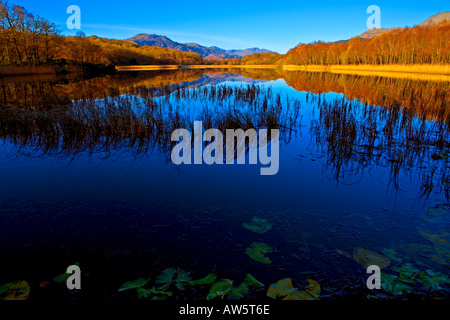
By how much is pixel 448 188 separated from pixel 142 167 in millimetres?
6979

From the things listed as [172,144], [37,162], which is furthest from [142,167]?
[37,162]

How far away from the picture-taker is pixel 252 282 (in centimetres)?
310

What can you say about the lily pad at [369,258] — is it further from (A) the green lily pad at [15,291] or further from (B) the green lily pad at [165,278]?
(A) the green lily pad at [15,291]

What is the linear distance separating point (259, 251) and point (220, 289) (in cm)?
88

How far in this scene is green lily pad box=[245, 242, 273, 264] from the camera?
3504 mm

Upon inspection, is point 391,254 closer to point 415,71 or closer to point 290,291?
point 290,291

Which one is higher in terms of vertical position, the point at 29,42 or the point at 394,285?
the point at 29,42

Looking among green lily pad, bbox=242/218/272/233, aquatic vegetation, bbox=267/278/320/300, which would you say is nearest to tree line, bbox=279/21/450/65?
green lily pad, bbox=242/218/272/233

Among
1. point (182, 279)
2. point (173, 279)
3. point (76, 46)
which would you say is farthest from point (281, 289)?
point (76, 46)

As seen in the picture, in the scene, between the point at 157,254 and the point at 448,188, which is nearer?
the point at 157,254

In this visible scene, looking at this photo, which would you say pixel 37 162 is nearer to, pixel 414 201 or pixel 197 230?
pixel 197 230

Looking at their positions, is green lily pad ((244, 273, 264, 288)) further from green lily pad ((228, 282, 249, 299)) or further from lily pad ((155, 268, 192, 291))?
lily pad ((155, 268, 192, 291))

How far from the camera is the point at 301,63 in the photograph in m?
91.4
